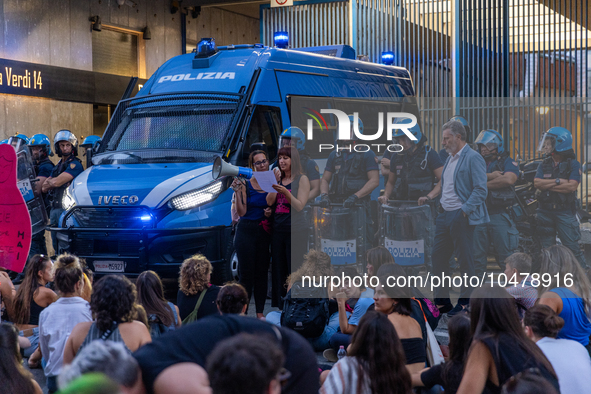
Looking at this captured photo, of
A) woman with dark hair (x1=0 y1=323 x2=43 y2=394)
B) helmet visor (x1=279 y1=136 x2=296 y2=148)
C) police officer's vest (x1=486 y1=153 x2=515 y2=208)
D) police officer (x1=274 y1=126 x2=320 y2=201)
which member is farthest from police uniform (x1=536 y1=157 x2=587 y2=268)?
woman with dark hair (x1=0 y1=323 x2=43 y2=394)

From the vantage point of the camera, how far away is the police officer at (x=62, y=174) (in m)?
9.73

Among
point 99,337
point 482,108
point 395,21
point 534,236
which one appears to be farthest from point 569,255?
point 395,21

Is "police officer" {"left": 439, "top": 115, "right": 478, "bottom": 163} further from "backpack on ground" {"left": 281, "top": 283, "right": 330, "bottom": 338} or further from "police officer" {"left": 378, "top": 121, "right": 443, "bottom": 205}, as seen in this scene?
"backpack on ground" {"left": 281, "top": 283, "right": 330, "bottom": 338}

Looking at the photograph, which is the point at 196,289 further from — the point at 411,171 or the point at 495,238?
the point at 495,238

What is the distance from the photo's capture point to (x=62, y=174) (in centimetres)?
976

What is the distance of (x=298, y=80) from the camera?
891 cm

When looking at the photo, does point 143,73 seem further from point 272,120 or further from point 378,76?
point 272,120

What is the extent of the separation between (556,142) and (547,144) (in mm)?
93

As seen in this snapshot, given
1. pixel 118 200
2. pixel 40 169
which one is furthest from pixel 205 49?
pixel 40 169

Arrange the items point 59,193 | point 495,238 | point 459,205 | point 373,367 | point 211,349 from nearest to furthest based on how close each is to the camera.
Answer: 1. point 211,349
2. point 373,367
3. point 459,205
4. point 495,238
5. point 59,193

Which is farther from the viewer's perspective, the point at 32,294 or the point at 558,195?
the point at 558,195

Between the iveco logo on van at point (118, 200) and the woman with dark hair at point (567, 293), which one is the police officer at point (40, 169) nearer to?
the iveco logo on van at point (118, 200)

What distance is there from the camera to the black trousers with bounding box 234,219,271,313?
7223 millimetres

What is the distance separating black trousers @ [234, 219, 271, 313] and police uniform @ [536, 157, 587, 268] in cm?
286
